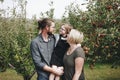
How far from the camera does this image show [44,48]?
525 centimetres

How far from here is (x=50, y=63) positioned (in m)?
5.24

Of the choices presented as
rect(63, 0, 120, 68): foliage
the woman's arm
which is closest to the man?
the woman's arm

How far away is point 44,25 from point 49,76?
81 cm

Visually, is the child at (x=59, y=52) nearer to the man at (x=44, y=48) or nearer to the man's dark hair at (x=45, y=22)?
the man at (x=44, y=48)

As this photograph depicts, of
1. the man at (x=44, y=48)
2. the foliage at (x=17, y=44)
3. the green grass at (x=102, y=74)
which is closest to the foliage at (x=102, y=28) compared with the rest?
the foliage at (x=17, y=44)

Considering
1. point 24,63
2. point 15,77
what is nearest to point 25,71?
point 24,63

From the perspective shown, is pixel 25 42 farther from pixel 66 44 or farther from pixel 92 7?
pixel 66 44

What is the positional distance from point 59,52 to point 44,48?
0.83 ft

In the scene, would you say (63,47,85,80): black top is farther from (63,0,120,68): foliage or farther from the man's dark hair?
(63,0,120,68): foliage

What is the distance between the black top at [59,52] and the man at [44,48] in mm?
93

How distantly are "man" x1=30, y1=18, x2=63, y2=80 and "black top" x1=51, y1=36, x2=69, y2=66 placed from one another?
0.09 m

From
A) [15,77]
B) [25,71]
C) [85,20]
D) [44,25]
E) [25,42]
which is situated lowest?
[15,77]

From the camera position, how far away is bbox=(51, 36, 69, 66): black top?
516 cm

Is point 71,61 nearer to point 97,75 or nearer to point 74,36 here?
point 74,36
